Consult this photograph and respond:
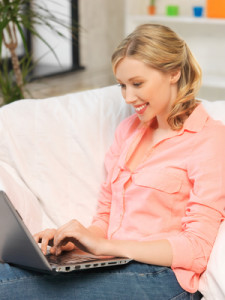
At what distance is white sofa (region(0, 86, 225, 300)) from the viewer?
173cm

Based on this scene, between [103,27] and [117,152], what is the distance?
96.9 inches

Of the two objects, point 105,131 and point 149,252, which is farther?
point 105,131

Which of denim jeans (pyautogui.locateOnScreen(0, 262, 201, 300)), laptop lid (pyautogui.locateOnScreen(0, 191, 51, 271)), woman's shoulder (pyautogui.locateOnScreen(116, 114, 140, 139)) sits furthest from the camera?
woman's shoulder (pyautogui.locateOnScreen(116, 114, 140, 139))

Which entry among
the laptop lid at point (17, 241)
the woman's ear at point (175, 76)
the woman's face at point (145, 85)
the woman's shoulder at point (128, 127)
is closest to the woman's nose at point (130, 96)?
the woman's face at point (145, 85)

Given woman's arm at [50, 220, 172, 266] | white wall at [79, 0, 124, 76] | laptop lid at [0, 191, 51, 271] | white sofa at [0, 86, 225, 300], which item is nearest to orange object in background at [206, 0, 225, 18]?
white wall at [79, 0, 124, 76]

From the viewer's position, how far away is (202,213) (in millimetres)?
1375

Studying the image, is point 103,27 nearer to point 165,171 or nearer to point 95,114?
point 95,114

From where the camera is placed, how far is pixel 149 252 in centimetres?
135

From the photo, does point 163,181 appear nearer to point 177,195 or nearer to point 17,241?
point 177,195

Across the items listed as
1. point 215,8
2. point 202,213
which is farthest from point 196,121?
point 215,8

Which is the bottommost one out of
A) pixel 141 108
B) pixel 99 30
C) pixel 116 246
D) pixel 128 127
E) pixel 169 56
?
pixel 99 30

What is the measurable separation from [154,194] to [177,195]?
2.5 inches

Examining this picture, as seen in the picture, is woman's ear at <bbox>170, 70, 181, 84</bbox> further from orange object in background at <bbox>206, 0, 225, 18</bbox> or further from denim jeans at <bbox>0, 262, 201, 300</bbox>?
orange object in background at <bbox>206, 0, 225, 18</bbox>

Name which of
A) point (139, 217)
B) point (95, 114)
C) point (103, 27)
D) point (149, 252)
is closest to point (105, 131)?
point (95, 114)
